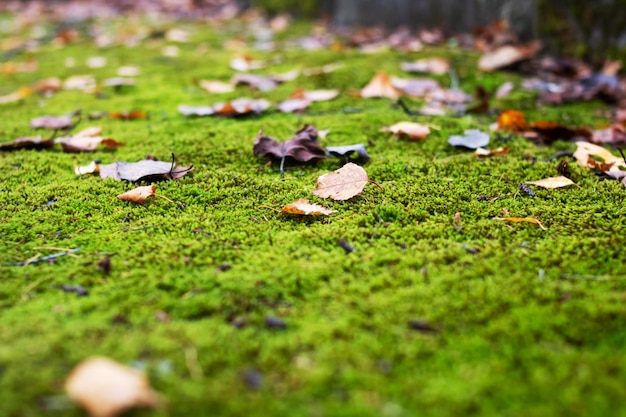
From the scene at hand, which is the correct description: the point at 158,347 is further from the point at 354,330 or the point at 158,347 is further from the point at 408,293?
the point at 408,293

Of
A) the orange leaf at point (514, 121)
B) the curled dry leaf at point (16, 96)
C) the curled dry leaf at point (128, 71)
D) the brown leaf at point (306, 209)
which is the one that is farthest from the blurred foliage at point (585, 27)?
the curled dry leaf at point (16, 96)

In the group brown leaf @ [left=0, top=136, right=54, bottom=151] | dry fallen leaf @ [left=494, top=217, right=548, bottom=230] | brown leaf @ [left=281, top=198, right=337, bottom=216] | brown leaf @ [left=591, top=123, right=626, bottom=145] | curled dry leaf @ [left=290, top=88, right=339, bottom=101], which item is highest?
brown leaf @ [left=0, top=136, right=54, bottom=151]

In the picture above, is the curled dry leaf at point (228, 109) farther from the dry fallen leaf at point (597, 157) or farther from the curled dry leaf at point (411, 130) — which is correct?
the dry fallen leaf at point (597, 157)

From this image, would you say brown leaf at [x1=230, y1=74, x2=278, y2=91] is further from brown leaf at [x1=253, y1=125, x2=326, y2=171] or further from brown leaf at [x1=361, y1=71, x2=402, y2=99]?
brown leaf at [x1=253, y1=125, x2=326, y2=171]

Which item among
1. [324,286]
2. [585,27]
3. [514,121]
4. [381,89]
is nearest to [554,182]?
[514,121]

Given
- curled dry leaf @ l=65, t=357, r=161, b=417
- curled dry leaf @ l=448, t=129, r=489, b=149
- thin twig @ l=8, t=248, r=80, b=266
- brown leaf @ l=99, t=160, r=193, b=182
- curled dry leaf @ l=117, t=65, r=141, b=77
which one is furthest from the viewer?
curled dry leaf @ l=117, t=65, r=141, b=77

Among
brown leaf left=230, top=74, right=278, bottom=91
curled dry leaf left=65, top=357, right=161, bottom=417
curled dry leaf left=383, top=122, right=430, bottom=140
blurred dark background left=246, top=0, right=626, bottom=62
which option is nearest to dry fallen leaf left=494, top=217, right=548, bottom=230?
curled dry leaf left=383, top=122, right=430, bottom=140
